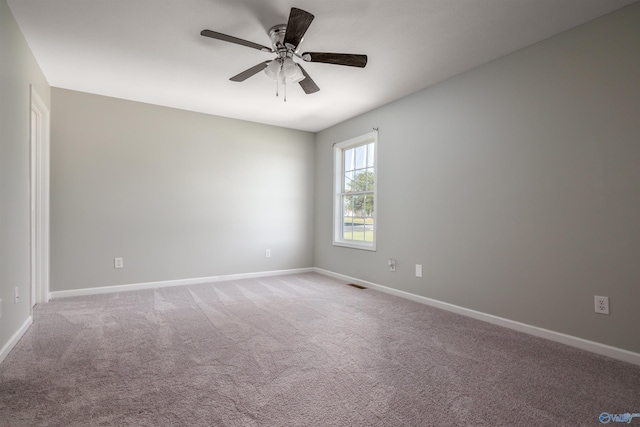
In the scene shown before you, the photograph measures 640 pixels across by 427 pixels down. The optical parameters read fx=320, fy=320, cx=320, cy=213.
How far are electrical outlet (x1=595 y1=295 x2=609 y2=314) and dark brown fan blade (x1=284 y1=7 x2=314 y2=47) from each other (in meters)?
2.80

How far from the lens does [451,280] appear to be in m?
3.36

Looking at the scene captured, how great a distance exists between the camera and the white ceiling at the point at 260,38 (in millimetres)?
2260

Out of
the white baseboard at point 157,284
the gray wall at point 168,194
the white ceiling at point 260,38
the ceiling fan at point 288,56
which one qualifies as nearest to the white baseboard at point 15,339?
the white baseboard at point 157,284

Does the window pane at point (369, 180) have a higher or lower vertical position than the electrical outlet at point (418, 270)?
higher

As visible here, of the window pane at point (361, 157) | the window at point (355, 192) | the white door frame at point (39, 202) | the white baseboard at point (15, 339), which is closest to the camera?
Answer: the white baseboard at point (15, 339)

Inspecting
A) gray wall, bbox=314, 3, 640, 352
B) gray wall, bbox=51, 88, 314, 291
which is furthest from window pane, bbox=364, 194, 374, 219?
gray wall, bbox=51, 88, 314, 291

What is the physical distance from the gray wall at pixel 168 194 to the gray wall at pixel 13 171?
108cm

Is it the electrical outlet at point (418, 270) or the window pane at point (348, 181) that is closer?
the electrical outlet at point (418, 270)

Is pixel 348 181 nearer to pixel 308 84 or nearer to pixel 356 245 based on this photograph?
pixel 356 245

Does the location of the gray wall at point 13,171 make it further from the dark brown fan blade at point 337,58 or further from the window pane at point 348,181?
the window pane at point 348,181

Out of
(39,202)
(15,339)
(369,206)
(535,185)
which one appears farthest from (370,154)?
(15,339)

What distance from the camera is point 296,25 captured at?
2029 mm

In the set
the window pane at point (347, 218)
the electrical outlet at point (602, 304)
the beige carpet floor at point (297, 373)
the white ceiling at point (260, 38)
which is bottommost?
the beige carpet floor at point (297, 373)

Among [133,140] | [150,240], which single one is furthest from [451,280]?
[133,140]
